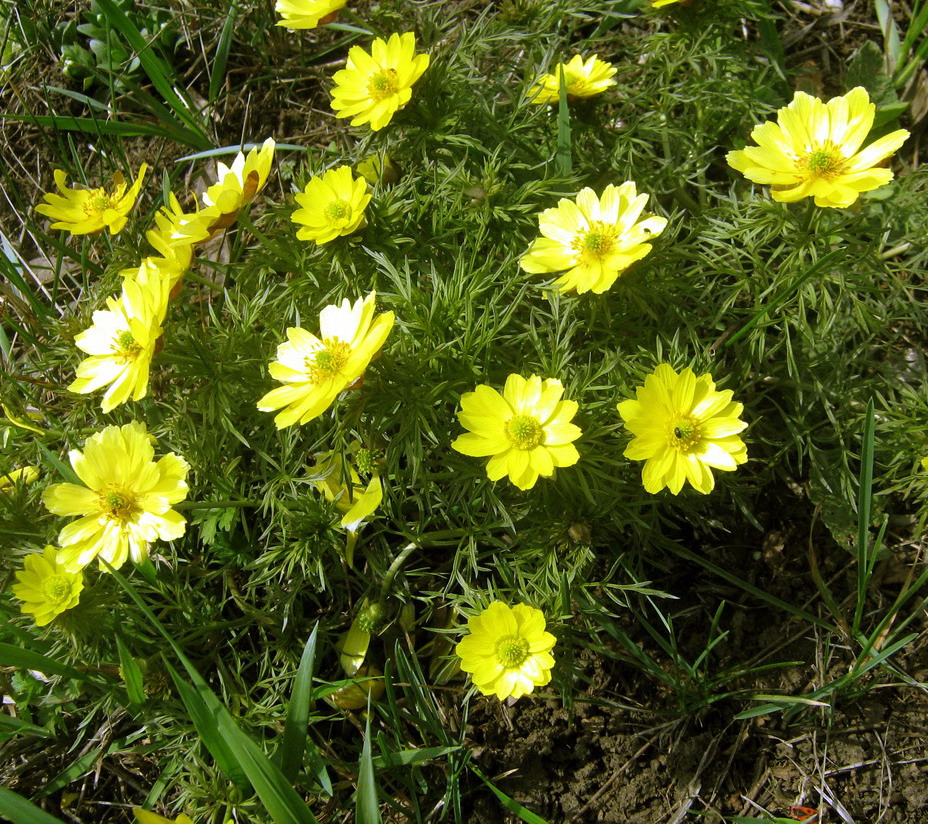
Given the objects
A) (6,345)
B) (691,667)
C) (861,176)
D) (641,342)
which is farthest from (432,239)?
(6,345)

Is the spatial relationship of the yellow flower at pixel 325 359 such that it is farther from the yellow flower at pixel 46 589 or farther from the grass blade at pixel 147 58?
the grass blade at pixel 147 58

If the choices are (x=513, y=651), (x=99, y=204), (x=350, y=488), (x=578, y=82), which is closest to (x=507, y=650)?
(x=513, y=651)

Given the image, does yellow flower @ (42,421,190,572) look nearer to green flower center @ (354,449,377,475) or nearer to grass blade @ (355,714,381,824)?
green flower center @ (354,449,377,475)

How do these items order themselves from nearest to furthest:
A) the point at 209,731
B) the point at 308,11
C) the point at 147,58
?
the point at 209,731
the point at 308,11
the point at 147,58

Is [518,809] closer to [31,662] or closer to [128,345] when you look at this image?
[31,662]

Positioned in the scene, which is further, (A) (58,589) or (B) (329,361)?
(A) (58,589)

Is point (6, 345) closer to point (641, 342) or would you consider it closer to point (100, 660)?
point (100, 660)

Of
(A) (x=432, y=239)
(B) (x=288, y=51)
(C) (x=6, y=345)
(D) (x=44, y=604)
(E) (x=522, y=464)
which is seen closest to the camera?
(E) (x=522, y=464)

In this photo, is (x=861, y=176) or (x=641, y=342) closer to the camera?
(x=861, y=176)
